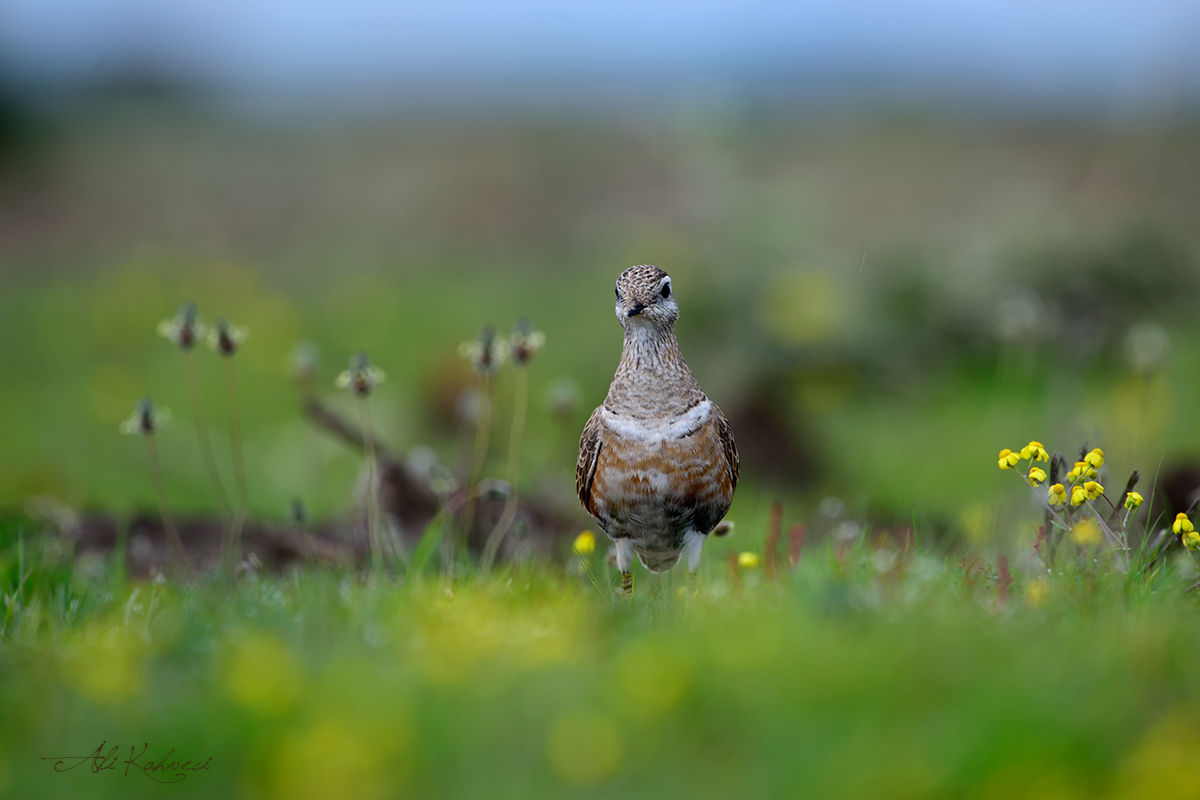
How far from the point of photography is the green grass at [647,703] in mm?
2674

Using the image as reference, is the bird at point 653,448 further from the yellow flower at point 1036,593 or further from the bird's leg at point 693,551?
the yellow flower at point 1036,593

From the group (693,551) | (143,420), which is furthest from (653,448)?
(143,420)

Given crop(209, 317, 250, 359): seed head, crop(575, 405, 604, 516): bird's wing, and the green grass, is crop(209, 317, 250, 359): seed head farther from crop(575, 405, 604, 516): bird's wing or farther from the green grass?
crop(575, 405, 604, 516): bird's wing

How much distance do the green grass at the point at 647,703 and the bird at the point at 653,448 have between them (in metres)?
0.79

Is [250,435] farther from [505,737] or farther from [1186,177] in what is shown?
[1186,177]

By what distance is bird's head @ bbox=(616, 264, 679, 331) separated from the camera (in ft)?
14.5

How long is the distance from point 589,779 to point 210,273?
13.6 metres

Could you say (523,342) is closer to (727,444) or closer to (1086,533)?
(727,444)

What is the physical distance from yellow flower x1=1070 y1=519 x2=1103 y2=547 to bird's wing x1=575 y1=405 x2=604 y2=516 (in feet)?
6.40

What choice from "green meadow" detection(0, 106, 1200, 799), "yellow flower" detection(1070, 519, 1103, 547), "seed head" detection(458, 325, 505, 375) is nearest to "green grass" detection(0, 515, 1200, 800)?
"green meadow" detection(0, 106, 1200, 799)
